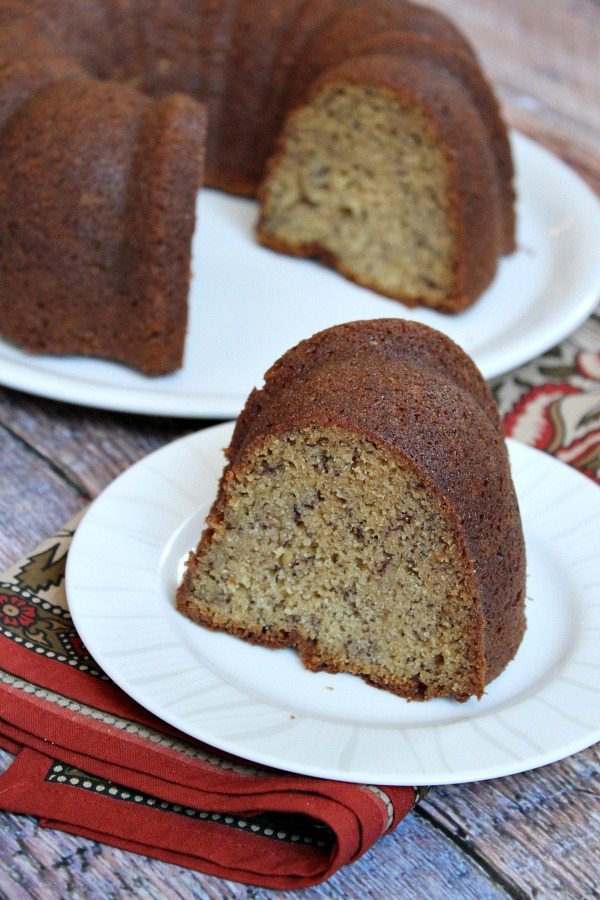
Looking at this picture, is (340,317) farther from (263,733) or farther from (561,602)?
(263,733)

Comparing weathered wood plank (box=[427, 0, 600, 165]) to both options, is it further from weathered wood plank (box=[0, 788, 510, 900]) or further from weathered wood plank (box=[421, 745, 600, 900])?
weathered wood plank (box=[0, 788, 510, 900])

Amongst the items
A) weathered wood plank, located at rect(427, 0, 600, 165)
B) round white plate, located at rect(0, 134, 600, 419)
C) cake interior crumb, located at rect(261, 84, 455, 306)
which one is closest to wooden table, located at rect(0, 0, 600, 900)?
round white plate, located at rect(0, 134, 600, 419)

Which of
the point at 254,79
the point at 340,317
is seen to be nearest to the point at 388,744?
the point at 340,317

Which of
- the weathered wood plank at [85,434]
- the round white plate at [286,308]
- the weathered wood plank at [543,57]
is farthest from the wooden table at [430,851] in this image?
the weathered wood plank at [543,57]

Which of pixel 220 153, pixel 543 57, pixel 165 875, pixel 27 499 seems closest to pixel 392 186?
pixel 220 153

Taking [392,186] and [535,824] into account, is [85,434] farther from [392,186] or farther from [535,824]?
[535,824]

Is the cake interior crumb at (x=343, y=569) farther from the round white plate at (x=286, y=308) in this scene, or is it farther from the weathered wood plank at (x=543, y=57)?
the weathered wood plank at (x=543, y=57)

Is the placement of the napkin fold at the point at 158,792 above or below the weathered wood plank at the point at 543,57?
above
